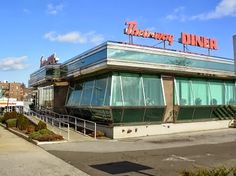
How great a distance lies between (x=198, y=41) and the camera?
28766mm

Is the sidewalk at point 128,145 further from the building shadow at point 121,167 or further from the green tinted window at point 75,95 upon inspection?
the green tinted window at point 75,95

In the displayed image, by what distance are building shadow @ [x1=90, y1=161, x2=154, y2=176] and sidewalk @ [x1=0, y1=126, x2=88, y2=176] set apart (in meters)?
0.86

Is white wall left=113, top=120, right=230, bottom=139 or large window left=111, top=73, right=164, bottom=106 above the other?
large window left=111, top=73, right=164, bottom=106

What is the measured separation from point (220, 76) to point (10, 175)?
21.0 metres

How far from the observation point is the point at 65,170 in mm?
11875

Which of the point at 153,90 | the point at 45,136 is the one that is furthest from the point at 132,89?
the point at 45,136

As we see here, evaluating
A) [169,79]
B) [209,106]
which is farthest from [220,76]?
[169,79]

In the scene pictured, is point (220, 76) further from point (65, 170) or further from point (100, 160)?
point (65, 170)

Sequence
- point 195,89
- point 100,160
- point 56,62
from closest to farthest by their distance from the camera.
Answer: point 100,160
point 195,89
point 56,62

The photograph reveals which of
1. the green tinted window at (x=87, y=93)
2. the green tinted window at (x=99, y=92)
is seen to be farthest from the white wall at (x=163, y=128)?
the green tinted window at (x=87, y=93)

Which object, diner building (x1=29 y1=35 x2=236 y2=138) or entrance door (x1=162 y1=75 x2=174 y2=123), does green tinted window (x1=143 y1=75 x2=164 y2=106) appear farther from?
entrance door (x1=162 y1=75 x2=174 y2=123)

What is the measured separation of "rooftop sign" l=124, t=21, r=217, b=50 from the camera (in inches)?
996

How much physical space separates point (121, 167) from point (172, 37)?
1613cm

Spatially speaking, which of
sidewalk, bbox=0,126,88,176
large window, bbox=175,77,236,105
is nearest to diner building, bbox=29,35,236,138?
large window, bbox=175,77,236,105
